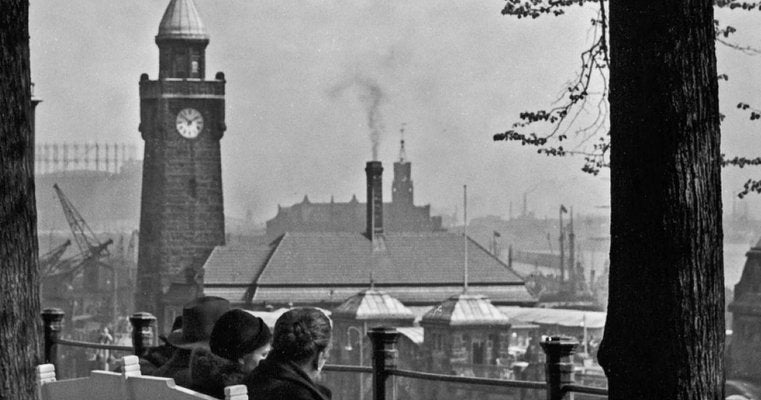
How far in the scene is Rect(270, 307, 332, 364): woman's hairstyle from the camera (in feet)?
20.9

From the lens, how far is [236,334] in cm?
685

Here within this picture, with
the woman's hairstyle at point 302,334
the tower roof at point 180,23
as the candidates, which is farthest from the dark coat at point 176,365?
the tower roof at point 180,23

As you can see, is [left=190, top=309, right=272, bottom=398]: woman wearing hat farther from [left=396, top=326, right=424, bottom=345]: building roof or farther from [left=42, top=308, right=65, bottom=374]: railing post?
[left=396, top=326, right=424, bottom=345]: building roof

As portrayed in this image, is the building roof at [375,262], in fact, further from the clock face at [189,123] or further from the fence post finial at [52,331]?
the fence post finial at [52,331]

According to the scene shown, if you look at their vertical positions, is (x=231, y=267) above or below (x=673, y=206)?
above

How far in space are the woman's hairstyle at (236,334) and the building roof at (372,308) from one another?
76.8 m

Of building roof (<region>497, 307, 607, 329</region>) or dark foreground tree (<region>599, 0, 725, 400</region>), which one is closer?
dark foreground tree (<region>599, 0, 725, 400</region>)

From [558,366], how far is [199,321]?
2127 millimetres

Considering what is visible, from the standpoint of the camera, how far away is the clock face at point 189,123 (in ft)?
312

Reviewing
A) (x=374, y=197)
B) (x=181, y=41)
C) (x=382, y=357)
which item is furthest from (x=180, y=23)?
(x=382, y=357)

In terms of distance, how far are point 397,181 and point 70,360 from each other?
222 ft

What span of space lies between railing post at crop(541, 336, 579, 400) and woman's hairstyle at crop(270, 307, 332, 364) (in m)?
2.51

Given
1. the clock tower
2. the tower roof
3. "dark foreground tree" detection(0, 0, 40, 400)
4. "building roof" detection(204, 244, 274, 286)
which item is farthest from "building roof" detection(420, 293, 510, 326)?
"dark foreground tree" detection(0, 0, 40, 400)

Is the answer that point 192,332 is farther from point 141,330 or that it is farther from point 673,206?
point 141,330
